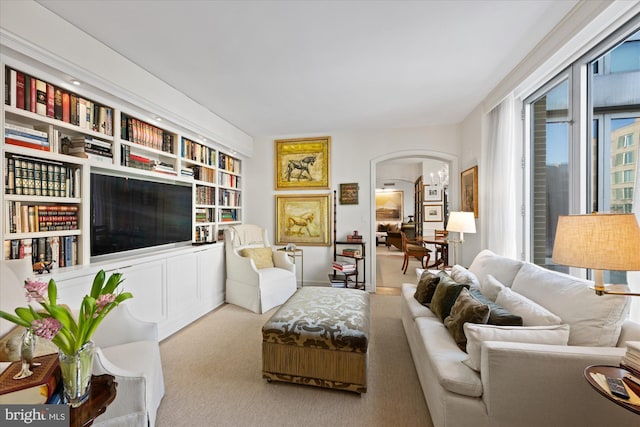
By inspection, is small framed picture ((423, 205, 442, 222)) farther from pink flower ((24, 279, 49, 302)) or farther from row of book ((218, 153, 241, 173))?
pink flower ((24, 279, 49, 302))

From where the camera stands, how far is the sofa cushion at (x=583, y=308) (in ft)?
4.47

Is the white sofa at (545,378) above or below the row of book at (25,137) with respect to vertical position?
below

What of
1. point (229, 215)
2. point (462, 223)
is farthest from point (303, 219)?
point (462, 223)

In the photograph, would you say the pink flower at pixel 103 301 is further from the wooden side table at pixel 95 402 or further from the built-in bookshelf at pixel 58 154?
the built-in bookshelf at pixel 58 154

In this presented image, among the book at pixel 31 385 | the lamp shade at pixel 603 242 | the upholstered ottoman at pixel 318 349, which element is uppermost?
the lamp shade at pixel 603 242

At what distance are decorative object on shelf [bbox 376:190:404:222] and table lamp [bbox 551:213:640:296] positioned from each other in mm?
10009

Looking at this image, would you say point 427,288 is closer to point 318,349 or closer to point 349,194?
point 318,349

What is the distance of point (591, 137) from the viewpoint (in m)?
2.11

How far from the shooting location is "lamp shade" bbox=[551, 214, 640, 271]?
114cm

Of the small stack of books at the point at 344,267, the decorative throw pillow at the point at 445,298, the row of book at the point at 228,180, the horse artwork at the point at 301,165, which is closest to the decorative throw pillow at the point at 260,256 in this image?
the small stack of books at the point at 344,267

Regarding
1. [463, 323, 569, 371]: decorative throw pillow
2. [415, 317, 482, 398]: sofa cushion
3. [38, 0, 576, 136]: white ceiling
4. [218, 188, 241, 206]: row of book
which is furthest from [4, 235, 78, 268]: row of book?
[463, 323, 569, 371]: decorative throw pillow

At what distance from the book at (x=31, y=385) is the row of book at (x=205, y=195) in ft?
9.40

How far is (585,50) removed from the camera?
80.6 inches

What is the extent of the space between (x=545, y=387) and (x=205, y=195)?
3958mm
